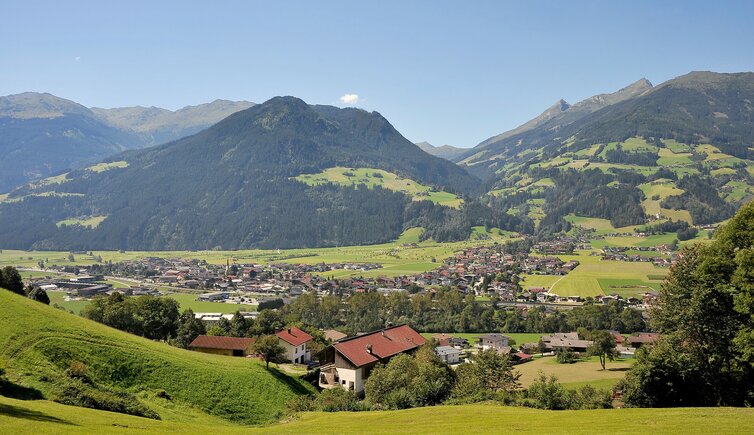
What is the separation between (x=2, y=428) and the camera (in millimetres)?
19359

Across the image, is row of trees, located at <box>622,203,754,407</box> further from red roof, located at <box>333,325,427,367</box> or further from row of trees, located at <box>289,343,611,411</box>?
red roof, located at <box>333,325,427,367</box>

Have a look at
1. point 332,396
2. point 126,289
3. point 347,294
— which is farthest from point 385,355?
point 126,289

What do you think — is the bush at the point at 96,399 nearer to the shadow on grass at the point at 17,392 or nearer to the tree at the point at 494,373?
the shadow on grass at the point at 17,392

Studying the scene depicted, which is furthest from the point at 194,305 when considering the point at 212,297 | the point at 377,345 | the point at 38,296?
the point at 377,345

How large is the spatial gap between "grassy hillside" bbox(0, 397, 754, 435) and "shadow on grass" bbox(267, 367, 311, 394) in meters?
19.7

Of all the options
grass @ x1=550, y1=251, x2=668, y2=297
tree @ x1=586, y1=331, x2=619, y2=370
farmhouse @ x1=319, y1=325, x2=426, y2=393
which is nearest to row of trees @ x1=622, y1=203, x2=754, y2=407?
farmhouse @ x1=319, y1=325, x2=426, y2=393

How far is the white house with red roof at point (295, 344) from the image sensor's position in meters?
60.7

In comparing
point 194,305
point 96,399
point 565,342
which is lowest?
A: point 565,342

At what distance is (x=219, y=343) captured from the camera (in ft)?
196

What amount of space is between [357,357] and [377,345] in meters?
4.74

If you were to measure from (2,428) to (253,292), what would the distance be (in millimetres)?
136175

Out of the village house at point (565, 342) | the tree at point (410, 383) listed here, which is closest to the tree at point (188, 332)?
the tree at point (410, 383)

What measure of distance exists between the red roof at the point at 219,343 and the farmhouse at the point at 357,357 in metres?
9.05

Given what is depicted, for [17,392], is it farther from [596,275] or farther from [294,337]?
[596,275]
